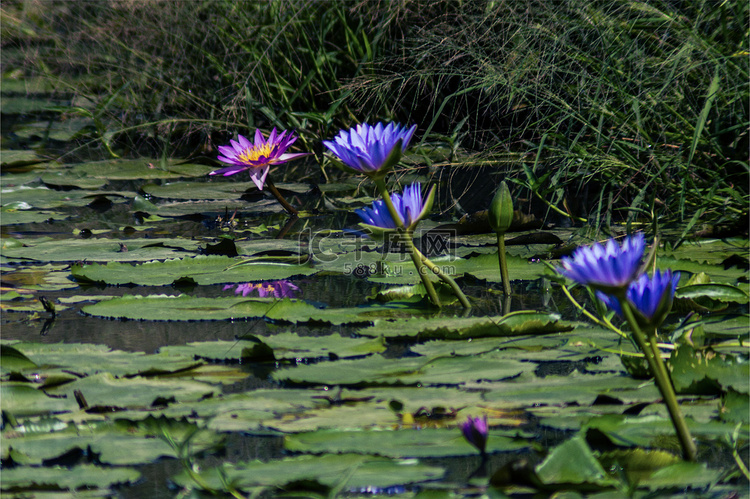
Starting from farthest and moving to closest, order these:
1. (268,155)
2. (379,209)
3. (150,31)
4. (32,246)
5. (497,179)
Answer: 1. (150,31)
2. (497,179)
3. (268,155)
4. (32,246)
5. (379,209)

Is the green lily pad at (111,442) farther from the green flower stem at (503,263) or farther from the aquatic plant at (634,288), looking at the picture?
the green flower stem at (503,263)

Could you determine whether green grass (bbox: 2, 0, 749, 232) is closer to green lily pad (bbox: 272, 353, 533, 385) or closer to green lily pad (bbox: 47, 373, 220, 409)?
A: green lily pad (bbox: 272, 353, 533, 385)

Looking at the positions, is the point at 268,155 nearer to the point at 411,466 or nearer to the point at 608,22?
the point at 608,22

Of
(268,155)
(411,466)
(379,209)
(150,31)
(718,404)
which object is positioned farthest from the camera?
(150,31)

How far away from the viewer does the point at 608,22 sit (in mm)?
1946

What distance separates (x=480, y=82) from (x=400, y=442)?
1527 millimetres

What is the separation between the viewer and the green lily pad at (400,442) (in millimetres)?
841

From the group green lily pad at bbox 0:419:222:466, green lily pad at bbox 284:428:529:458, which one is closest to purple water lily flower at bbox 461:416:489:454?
green lily pad at bbox 284:428:529:458

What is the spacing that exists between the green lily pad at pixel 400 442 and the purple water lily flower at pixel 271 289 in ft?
2.22

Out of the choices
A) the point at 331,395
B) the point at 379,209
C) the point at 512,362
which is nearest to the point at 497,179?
the point at 379,209

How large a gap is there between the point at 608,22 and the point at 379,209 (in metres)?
1.04

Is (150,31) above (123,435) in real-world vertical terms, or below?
above

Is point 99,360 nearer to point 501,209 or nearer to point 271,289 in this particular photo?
point 271,289

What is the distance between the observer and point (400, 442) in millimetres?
864
